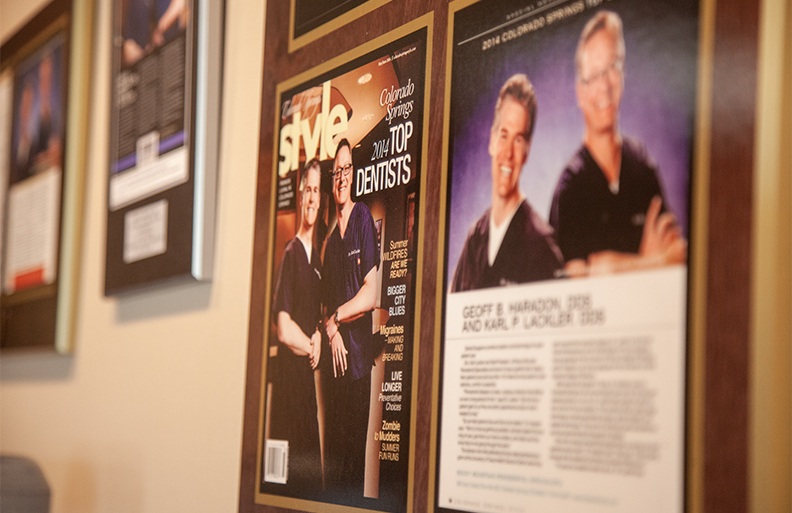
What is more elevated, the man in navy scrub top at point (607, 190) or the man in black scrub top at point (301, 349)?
the man in navy scrub top at point (607, 190)

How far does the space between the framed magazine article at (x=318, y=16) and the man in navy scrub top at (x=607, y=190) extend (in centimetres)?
41

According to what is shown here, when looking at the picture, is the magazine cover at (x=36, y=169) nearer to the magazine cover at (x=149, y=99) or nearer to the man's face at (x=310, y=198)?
the magazine cover at (x=149, y=99)

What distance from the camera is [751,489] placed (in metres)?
0.74

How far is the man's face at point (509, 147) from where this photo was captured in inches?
39.3

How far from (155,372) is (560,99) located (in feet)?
3.62

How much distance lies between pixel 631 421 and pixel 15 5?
97.4 inches

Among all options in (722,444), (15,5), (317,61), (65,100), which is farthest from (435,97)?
(15,5)

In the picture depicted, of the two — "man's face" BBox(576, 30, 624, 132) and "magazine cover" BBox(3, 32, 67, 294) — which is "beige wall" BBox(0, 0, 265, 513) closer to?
"magazine cover" BBox(3, 32, 67, 294)

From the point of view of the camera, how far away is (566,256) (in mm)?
929

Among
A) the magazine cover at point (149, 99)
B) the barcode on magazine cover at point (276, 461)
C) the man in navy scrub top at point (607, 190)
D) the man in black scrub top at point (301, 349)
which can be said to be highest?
the magazine cover at point (149, 99)

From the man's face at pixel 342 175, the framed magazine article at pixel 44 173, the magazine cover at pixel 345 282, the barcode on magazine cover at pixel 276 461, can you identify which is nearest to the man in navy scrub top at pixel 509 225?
the magazine cover at pixel 345 282

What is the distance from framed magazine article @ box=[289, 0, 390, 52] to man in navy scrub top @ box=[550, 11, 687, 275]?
413 millimetres

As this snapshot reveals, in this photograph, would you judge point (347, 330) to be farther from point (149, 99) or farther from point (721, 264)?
point (149, 99)

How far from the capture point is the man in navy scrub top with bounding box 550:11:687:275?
84 cm
